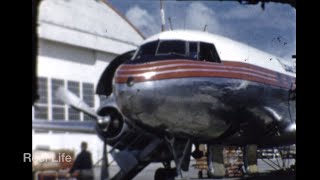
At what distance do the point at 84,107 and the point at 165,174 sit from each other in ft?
6.79

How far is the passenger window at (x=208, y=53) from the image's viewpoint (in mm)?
7152

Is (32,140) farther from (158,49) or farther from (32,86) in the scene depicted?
(158,49)

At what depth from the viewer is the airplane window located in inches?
274

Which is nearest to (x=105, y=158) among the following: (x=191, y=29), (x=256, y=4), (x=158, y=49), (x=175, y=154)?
(x=175, y=154)

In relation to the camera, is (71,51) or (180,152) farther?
(180,152)

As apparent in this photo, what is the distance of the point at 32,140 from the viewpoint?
592cm

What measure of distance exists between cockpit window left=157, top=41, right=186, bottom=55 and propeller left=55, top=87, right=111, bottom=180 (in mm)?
1223

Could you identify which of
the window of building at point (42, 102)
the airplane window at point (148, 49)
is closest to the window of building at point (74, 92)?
the window of building at point (42, 102)

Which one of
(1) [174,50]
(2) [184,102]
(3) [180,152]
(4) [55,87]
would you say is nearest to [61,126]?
(4) [55,87]

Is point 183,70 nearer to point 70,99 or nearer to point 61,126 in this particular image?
point 70,99

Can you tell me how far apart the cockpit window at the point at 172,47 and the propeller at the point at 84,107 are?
122 centimetres

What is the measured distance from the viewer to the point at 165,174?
780cm

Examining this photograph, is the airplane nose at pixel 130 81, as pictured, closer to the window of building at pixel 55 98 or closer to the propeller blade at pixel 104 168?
the window of building at pixel 55 98
